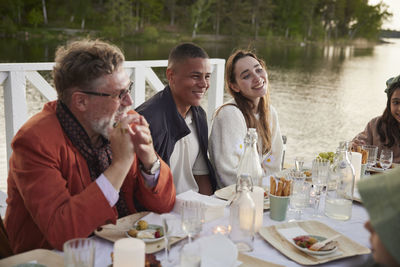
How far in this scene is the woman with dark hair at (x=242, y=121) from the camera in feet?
7.90

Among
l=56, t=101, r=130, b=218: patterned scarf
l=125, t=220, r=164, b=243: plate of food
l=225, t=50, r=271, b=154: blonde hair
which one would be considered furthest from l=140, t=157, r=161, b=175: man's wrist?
l=225, t=50, r=271, b=154: blonde hair

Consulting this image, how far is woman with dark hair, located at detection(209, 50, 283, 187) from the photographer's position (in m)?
2.41

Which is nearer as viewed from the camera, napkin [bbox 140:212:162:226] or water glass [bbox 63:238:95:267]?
water glass [bbox 63:238:95:267]

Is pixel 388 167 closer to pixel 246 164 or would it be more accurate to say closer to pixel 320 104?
pixel 246 164

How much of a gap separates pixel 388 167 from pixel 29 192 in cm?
189

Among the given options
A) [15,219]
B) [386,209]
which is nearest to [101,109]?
[15,219]

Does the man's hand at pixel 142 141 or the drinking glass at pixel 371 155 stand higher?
the man's hand at pixel 142 141

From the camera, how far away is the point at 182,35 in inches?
845

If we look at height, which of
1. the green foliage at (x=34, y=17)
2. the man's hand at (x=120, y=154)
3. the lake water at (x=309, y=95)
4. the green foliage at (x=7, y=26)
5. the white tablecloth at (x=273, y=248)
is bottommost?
the lake water at (x=309, y=95)

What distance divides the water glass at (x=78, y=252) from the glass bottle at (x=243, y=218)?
47 cm

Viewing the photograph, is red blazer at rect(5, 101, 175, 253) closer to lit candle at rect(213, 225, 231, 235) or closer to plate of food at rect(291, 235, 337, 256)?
lit candle at rect(213, 225, 231, 235)

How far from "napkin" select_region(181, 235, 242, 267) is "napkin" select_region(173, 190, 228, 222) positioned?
0.90 ft

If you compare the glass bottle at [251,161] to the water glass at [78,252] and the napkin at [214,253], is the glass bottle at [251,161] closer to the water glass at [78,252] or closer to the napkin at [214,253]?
the napkin at [214,253]

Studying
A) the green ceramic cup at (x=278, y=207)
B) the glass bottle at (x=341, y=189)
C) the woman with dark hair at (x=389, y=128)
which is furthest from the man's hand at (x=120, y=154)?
the woman with dark hair at (x=389, y=128)
